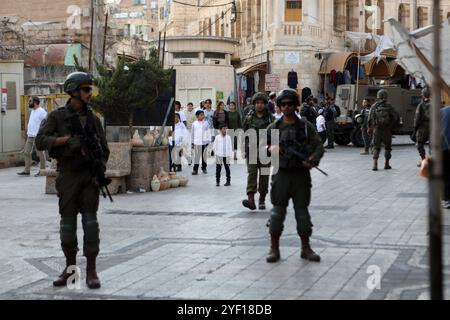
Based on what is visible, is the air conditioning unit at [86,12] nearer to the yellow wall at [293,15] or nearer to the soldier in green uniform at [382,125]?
the yellow wall at [293,15]

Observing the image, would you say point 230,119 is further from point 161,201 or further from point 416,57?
point 416,57

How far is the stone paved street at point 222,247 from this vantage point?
6359mm

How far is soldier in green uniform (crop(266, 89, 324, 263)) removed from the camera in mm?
7379

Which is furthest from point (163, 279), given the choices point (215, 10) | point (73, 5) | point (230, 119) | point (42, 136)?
point (215, 10)

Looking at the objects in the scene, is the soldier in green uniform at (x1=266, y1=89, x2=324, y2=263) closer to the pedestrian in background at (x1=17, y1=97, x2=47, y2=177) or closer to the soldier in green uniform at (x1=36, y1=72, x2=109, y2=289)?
the soldier in green uniform at (x1=36, y1=72, x2=109, y2=289)

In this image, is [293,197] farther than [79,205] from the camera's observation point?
Yes

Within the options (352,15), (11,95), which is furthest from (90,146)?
(352,15)

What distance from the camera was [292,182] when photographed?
7430mm

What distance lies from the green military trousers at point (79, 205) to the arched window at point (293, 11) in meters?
32.5

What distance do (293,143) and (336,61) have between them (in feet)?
97.8

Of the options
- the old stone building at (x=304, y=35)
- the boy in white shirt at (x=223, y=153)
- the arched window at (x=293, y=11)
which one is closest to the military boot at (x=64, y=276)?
the boy in white shirt at (x=223, y=153)

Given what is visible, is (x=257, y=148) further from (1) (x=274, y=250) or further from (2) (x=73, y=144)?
(2) (x=73, y=144)

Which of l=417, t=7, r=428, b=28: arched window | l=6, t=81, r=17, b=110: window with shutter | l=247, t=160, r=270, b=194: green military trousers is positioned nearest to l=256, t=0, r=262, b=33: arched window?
l=417, t=7, r=428, b=28: arched window
